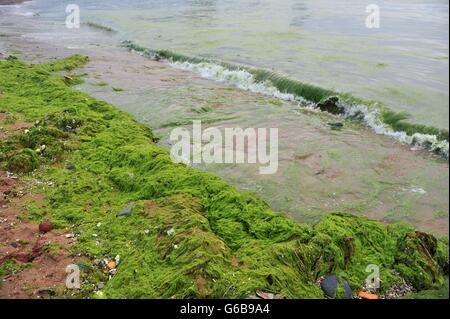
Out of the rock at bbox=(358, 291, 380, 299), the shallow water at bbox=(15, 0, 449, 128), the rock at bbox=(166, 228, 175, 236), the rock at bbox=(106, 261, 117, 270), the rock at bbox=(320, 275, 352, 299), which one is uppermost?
the shallow water at bbox=(15, 0, 449, 128)

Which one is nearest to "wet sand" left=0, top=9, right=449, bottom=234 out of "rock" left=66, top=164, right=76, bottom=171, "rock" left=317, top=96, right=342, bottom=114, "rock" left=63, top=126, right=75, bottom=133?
"rock" left=317, top=96, right=342, bottom=114

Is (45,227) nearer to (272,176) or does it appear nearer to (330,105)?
(272,176)

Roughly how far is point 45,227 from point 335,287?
374cm

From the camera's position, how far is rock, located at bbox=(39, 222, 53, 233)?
5605 millimetres

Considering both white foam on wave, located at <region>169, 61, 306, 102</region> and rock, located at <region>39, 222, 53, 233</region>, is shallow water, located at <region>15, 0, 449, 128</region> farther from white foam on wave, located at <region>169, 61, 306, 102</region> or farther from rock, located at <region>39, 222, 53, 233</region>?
rock, located at <region>39, 222, 53, 233</region>

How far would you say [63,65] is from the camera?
15945 mm

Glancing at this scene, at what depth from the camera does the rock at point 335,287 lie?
462 cm

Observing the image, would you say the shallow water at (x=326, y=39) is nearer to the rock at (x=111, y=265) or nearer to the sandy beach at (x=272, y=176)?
the sandy beach at (x=272, y=176)

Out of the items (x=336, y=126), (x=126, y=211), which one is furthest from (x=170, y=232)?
(x=336, y=126)

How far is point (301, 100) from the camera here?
12664 millimetres

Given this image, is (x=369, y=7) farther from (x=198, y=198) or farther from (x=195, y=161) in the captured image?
(x=198, y=198)

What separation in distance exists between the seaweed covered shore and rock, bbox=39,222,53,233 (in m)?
0.12

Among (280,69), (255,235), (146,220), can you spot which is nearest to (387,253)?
(255,235)

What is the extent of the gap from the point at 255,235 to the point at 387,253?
5.56ft
